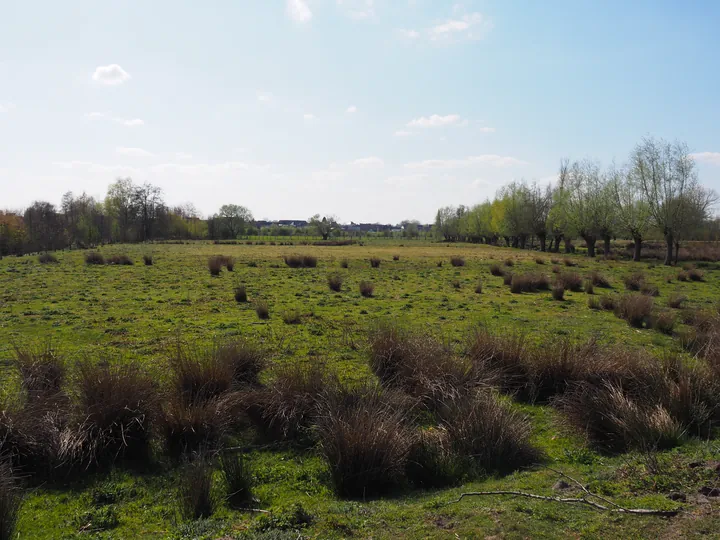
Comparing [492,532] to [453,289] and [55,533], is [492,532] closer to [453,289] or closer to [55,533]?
[55,533]

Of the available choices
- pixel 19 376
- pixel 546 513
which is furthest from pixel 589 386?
pixel 19 376

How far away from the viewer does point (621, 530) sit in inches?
178

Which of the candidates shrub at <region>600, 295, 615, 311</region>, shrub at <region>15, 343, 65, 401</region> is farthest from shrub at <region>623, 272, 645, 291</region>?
shrub at <region>15, 343, 65, 401</region>

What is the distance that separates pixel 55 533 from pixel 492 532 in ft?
14.4

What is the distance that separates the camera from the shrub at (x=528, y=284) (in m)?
25.0

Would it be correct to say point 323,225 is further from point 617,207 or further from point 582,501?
point 582,501

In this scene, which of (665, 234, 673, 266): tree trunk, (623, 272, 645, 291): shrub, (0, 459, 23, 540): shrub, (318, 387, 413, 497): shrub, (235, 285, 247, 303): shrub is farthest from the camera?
(665, 234, 673, 266): tree trunk

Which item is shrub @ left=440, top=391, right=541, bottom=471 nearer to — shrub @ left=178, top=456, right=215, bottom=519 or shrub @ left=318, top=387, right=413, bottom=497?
shrub @ left=318, top=387, right=413, bottom=497

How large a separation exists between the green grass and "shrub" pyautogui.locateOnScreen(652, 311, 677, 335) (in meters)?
1.10

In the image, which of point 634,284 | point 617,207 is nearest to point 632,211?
point 617,207

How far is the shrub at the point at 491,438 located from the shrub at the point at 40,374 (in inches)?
239

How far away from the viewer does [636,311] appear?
1653cm

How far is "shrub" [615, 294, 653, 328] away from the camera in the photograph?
16422 mm

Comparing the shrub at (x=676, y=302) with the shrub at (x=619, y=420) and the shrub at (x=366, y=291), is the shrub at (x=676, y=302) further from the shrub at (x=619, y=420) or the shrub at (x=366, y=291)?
the shrub at (x=619, y=420)
